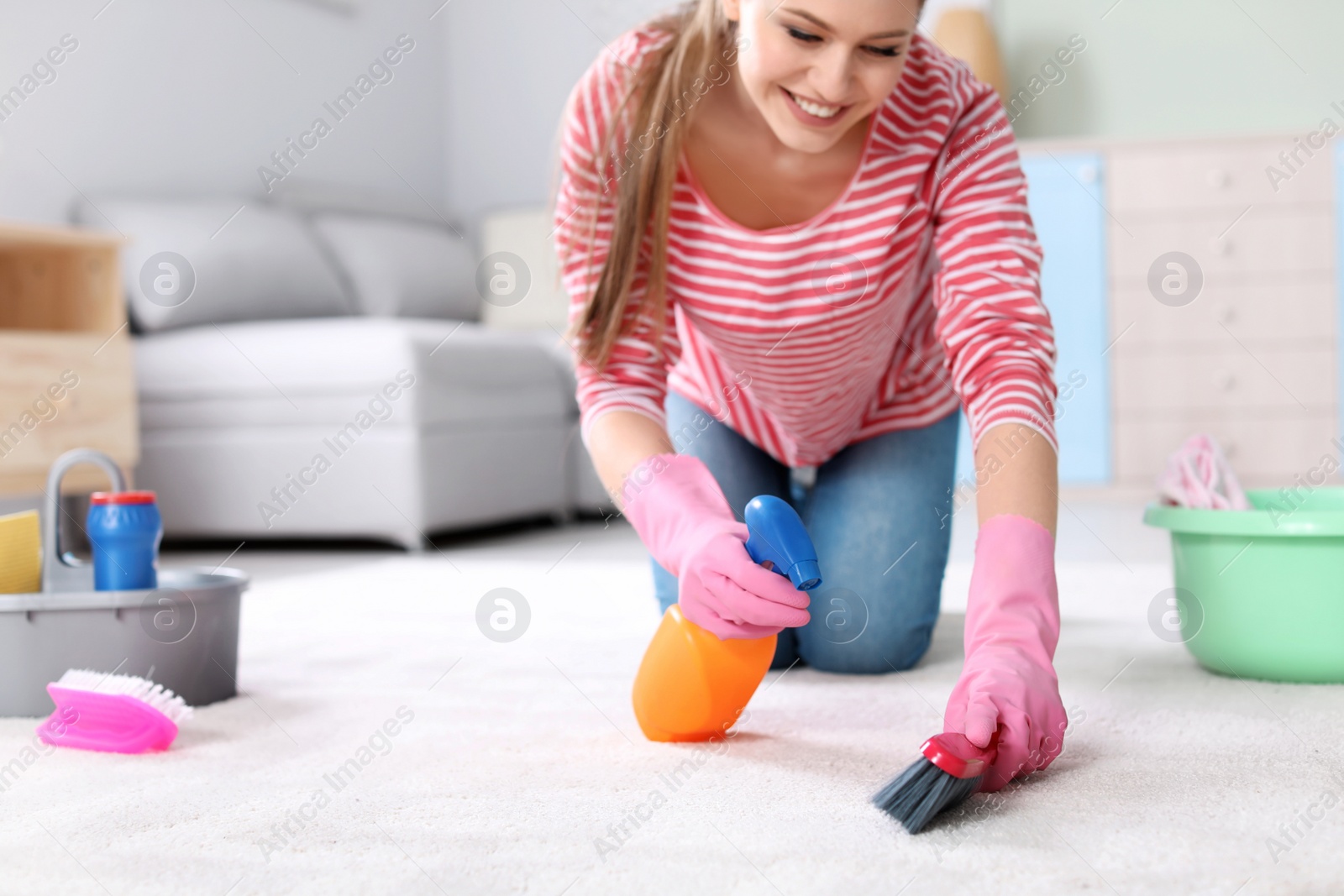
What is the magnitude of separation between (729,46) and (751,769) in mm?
599

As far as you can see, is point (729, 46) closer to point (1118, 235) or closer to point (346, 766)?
point (346, 766)

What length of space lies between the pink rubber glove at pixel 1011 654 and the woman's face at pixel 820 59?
33 cm

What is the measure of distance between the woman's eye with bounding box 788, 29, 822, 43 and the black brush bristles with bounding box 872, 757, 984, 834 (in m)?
0.51

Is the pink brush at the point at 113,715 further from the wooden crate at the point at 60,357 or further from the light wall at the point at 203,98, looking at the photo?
the light wall at the point at 203,98

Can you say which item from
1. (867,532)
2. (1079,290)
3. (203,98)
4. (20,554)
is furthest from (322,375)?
(1079,290)

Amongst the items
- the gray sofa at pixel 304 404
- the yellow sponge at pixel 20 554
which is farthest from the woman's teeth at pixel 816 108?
the gray sofa at pixel 304 404

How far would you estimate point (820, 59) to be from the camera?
0.88 meters

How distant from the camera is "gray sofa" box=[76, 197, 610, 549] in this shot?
227cm

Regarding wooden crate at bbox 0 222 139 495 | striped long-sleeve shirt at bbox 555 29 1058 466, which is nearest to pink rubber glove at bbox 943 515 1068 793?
striped long-sleeve shirt at bbox 555 29 1058 466

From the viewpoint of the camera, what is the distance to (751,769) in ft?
2.81

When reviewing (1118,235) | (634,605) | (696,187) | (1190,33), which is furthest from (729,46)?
(1190,33)

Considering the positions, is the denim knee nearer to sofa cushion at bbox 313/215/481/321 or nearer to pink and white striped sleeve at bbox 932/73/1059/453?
pink and white striped sleeve at bbox 932/73/1059/453

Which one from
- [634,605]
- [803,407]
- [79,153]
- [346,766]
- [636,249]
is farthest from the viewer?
[79,153]

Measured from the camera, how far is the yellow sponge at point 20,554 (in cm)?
114
